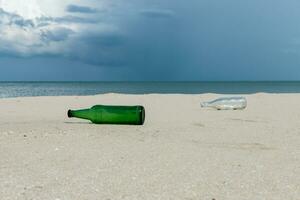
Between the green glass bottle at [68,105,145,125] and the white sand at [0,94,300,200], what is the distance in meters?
0.19

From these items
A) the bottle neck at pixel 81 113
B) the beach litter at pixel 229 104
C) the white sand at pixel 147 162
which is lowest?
the white sand at pixel 147 162

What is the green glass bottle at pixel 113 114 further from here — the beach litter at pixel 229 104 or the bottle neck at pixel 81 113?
the beach litter at pixel 229 104

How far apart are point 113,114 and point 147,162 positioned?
271 centimetres

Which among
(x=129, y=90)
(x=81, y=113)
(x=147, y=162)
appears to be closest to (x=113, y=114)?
(x=81, y=113)

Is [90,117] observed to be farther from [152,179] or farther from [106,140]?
[152,179]

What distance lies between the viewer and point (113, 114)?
7.08 meters

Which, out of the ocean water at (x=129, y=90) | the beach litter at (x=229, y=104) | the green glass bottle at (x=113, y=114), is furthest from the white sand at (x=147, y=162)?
the ocean water at (x=129, y=90)

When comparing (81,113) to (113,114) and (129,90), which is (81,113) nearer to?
(113,114)

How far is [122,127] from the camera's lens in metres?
6.96

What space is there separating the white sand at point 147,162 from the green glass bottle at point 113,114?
185mm

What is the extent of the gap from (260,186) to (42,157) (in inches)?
88.6

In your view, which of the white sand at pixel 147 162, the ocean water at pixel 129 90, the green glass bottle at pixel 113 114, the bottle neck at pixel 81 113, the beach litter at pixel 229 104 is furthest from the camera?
the ocean water at pixel 129 90

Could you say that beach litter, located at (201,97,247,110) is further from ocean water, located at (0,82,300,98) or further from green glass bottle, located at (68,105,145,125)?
ocean water, located at (0,82,300,98)

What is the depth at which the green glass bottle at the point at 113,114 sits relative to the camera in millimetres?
7051
